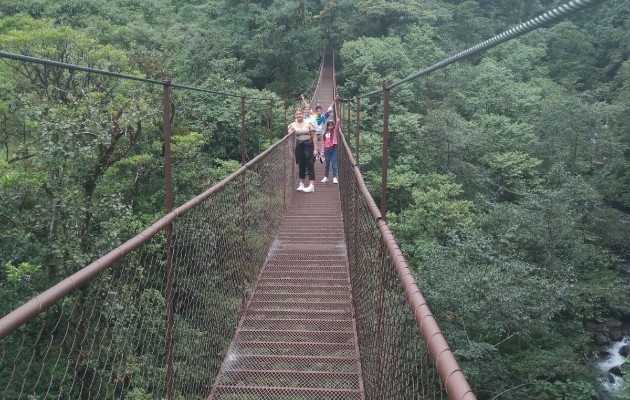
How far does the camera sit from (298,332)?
3.01 metres

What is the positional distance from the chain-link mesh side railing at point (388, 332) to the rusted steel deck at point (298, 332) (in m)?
0.15

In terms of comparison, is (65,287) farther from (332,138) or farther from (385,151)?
(332,138)

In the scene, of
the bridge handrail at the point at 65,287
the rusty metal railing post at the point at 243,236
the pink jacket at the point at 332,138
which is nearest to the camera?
the bridge handrail at the point at 65,287

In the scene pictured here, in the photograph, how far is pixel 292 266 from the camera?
4062 millimetres

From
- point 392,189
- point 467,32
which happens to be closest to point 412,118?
point 392,189

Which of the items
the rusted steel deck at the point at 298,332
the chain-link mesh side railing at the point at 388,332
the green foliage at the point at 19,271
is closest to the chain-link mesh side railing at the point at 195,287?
the rusted steel deck at the point at 298,332

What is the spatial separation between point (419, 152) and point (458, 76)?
5616 millimetres

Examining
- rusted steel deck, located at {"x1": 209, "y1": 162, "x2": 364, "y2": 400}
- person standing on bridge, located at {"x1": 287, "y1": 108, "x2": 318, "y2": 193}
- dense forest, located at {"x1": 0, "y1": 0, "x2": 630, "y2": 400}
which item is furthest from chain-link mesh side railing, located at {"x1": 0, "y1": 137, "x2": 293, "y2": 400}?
person standing on bridge, located at {"x1": 287, "y1": 108, "x2": 318, "y2": 193}

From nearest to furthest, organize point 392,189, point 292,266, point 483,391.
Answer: point 292,266
point 483,391
point 392,189

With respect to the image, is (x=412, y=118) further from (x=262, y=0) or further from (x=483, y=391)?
(x=262, y=0)

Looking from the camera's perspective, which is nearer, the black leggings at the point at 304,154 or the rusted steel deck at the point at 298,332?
the rusted steel deck at the point at 298,332

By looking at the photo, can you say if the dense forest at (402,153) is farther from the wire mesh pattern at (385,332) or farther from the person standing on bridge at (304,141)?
the person standing on bridge at (304,141)

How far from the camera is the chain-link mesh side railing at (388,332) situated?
1.09 meters

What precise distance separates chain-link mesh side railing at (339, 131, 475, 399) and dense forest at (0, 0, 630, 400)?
2.41 ft
